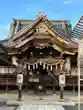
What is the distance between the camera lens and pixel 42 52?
2591cm

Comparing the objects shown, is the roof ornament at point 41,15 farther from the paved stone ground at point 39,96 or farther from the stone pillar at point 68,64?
the paved stone ground at point 39,96

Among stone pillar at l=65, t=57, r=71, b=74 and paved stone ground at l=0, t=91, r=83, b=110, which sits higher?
stone pillar at l=65, t=57, r=71, b=74

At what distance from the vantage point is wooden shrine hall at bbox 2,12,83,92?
24.8m

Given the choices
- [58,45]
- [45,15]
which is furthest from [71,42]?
[45,15]

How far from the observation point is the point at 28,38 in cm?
2466

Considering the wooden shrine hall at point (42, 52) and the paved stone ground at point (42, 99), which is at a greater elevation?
the wooden shrine hall at point (42, 52)

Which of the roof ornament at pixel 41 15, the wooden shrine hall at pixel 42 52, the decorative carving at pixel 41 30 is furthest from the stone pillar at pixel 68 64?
the roof ornament at pixel 41 15

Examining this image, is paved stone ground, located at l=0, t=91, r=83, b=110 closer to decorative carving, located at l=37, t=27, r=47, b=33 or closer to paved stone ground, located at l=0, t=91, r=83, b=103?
paved stone ground, located at l=0, t=91, r=83, b=103

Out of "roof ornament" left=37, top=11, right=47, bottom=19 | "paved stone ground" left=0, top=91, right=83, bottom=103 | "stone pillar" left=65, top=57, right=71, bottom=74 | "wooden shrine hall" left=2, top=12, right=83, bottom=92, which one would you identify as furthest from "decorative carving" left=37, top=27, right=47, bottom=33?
"paved stone ground" left=0, top=91, right=83, bottom=103

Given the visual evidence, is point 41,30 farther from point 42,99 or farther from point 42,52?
point 42,99

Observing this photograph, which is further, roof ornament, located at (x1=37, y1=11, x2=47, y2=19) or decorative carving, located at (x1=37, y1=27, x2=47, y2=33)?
decorative carving, located at (x1=37, y1=27, x2=47, y2=33)

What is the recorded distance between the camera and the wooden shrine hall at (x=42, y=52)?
24.8 meters

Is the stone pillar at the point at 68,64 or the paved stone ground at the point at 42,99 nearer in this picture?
the paved stone ground at the point at 42,99

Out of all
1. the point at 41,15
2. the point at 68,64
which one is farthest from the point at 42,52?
the point at 41,15
